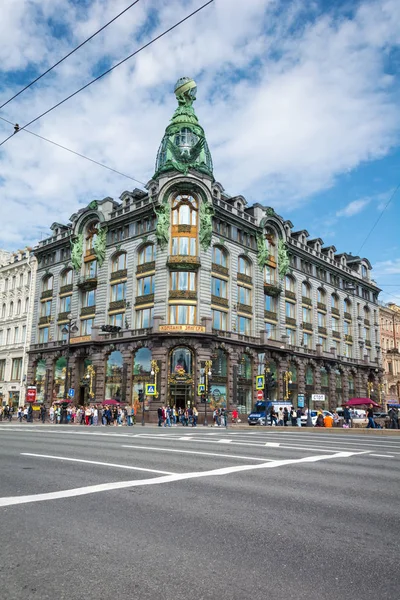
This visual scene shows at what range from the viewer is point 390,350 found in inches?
3152

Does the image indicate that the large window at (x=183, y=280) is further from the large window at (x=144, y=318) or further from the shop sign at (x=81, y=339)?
the shop sign at (x=81, y=339)

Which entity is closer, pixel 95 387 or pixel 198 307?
pixel 198 307

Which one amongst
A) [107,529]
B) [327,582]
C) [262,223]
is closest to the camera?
[327,582]

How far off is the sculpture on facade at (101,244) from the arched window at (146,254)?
5.55 m

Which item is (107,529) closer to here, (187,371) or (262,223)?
(187,371)

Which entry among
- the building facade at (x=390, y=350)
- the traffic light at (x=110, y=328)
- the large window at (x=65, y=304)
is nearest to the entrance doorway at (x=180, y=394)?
the traffic light at (x=110, y=328)

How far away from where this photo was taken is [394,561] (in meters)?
5.09

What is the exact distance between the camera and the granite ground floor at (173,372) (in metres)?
44.8

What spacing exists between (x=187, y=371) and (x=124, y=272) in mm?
12728

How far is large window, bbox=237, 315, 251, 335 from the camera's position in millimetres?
50562

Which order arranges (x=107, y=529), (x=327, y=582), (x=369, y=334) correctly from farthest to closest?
(x=369, y=334) < (x=107, y=529) < (x=327, y=582)

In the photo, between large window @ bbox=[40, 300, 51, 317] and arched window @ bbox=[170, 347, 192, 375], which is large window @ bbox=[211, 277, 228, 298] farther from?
large window @ bbox=[40, 300, 51, 317]

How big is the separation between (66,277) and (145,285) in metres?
14.7

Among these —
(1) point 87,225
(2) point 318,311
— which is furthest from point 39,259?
(2) point 318,311
